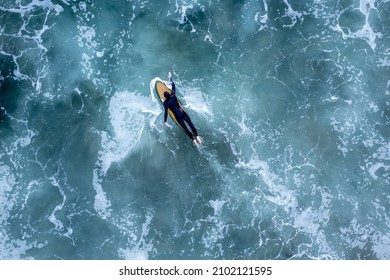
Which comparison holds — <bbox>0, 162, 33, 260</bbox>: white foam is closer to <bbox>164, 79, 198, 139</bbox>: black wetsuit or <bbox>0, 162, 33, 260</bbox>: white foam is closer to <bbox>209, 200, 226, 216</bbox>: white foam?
<bbox>164, 79, 198, 139</bbox>: black wetsuit

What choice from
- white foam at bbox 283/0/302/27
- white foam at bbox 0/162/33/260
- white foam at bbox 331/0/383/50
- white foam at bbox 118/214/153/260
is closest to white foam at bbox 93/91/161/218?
white foam at bbox 118/214/153/260

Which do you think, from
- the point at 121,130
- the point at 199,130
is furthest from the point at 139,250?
the point at 199,130

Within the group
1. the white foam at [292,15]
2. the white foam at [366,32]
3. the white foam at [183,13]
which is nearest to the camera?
the white foam at [366,32]

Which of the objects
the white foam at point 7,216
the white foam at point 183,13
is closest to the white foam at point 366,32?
the white foam at point 183,13

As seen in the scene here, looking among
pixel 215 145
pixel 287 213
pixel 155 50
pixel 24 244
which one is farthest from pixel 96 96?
pixel 287 213

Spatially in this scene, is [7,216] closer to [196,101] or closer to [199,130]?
[199,130]

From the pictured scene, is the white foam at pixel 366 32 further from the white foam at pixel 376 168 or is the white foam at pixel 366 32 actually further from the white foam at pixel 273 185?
the white foam at pixel 273 185
